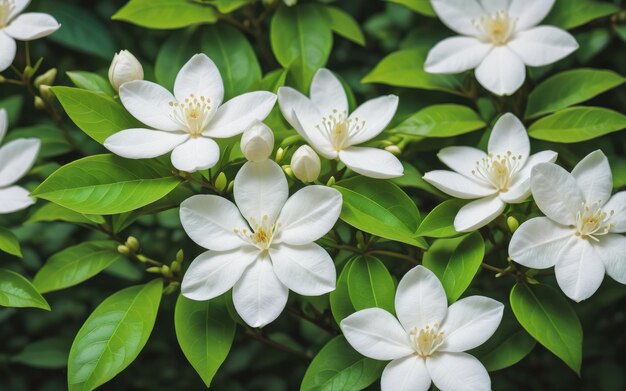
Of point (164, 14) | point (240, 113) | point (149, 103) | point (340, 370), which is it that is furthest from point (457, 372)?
point (164, 14)

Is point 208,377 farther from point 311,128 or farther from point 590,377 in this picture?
point 590,377

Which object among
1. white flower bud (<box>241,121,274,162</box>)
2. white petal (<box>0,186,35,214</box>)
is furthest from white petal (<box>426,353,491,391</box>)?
white petal (<box>0,186,35,214</box>)

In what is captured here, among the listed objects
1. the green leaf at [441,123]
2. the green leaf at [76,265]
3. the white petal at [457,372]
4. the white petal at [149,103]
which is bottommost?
the green leaf at [76,265]

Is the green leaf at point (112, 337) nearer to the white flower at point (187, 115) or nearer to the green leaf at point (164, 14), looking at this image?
the white flower at point (187, 115)

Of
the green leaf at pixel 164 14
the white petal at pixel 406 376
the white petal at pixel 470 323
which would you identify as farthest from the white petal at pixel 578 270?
the green leaf at pixel 164 14

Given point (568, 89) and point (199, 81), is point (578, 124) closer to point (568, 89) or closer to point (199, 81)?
point (568, 89)
